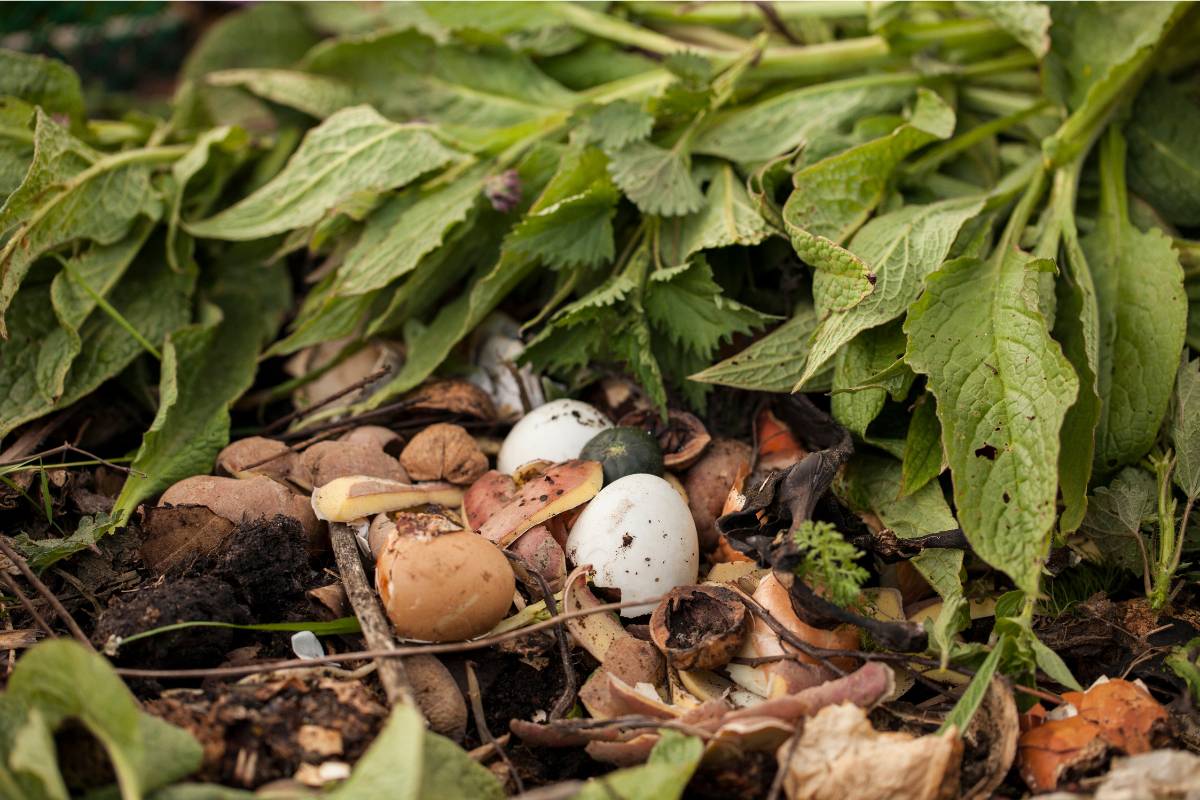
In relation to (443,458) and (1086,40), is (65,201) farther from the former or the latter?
(1086,40)

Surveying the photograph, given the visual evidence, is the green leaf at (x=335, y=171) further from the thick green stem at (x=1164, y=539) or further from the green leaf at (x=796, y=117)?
the thick green stem at (x=1164, y=539)

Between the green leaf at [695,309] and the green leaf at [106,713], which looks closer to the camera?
the green leaf at [106,713]

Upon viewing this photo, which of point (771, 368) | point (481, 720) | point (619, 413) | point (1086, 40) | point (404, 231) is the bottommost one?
point (481, 720)

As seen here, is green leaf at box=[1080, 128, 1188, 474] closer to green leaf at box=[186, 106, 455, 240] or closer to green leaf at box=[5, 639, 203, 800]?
green leaf at box=[186, 106, 455, 240]

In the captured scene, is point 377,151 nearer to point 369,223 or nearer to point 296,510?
point 369,223

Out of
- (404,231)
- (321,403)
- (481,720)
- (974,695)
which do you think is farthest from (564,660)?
(404,231)

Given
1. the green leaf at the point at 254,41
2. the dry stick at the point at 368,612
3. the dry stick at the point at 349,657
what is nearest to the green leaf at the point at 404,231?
the dry stick at the point at 368,612

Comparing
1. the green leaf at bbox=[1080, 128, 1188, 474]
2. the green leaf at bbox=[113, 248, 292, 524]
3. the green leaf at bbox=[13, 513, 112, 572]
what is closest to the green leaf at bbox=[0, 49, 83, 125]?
the green leaf at bbox=[113, 248, 292, 524]
